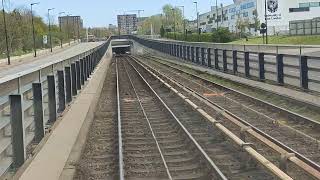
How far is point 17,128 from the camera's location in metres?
9.20

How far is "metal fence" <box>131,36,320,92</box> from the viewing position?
19062 millimetres

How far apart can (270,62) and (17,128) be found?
52.5ft

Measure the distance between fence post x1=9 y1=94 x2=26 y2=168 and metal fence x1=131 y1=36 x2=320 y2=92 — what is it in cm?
1097

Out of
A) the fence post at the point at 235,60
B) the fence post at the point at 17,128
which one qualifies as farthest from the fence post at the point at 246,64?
the fence post at the point at 17,128

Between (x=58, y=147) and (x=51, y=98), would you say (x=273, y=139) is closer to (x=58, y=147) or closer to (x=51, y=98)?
(x=58, y=147)

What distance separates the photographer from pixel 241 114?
16.8 m

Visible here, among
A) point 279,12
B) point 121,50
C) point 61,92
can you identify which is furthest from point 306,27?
point 121,50

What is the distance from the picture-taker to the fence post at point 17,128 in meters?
9.08

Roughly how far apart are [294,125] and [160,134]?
10.6ft

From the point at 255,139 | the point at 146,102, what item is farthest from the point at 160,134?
the point at 146,102

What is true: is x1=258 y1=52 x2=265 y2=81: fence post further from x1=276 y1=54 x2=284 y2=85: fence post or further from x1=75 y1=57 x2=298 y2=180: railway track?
x1=75 y1=57 x2=298 y2=180: railway track

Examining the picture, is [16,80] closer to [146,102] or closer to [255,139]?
[255,139]

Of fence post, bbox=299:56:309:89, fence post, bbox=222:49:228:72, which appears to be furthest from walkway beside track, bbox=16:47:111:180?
fence post, bbox=222:49:228:72

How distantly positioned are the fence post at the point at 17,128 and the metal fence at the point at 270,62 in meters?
11.0
